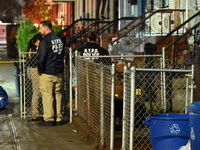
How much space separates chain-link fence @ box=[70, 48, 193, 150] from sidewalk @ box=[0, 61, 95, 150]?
365mm

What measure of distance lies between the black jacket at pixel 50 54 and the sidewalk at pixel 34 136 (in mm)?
1099

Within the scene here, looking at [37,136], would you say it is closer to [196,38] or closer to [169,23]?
[196,38]

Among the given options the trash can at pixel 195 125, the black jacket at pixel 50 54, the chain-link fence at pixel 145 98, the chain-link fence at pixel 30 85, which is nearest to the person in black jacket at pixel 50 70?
the black jacket at pixel 50 54

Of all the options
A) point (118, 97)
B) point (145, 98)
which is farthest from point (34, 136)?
point (145, 98)

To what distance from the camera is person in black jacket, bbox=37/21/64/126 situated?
33.6 feet

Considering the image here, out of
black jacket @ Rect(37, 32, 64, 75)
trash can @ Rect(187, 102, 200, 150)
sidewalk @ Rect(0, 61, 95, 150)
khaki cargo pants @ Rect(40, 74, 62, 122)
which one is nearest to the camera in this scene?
trash can @ Rect(187, 102, 200, 150)

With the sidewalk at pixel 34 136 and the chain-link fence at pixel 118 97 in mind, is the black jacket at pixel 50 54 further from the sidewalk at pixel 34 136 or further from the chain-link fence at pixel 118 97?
the sidewalk at pixel 34 136

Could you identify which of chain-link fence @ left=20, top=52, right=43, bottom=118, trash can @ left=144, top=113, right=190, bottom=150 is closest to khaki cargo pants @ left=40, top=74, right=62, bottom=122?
chain-link fence @ left=20, top=52, right=43, bottom=118

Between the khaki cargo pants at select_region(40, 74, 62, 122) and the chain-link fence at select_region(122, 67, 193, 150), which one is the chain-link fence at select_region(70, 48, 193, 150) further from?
the khaki cargo pants at select_region(40, 74, 62, 122)

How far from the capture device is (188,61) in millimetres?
14539

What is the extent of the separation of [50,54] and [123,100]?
3.37 meters

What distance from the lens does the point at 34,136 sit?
9.75m

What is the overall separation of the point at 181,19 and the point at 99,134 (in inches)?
413


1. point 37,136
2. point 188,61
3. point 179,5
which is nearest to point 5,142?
point 37,136
